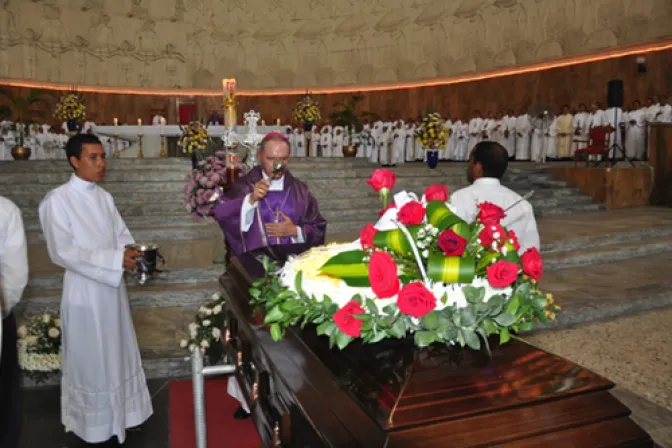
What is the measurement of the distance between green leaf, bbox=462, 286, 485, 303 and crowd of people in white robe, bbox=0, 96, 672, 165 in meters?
12.4

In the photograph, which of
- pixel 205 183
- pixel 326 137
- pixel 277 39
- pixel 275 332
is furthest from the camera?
pixel 277 39

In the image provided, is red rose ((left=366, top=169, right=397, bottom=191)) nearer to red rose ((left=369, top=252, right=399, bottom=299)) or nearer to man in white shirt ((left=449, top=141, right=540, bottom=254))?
red rose ((left=369, top=252, right=399, bottom=299))

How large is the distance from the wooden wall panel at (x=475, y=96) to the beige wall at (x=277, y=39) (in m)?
0.65

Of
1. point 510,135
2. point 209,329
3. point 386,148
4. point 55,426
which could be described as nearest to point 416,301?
point 209,329

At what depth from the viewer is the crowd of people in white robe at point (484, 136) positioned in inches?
556

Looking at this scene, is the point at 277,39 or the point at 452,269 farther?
the point at 277,39

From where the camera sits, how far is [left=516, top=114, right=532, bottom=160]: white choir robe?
16688 mm

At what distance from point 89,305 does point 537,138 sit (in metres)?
15.3

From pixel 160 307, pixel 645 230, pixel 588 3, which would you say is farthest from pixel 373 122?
pixel 160 307

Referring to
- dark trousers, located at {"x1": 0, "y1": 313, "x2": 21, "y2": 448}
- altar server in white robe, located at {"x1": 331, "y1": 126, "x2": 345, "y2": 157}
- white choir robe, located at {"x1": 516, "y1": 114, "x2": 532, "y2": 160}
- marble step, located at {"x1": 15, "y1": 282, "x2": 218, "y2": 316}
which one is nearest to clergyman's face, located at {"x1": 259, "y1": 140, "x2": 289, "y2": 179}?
dark trousers, located at {"x1": 0, "y1": 313, "x2": 21, "y2": 448}

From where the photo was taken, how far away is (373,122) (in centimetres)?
2000

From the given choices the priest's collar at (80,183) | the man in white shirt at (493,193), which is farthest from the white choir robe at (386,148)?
the priest's collar at (80,183)

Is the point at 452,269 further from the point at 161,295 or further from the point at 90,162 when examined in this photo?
the point at 161,295

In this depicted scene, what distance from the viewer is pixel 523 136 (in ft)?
55.5
